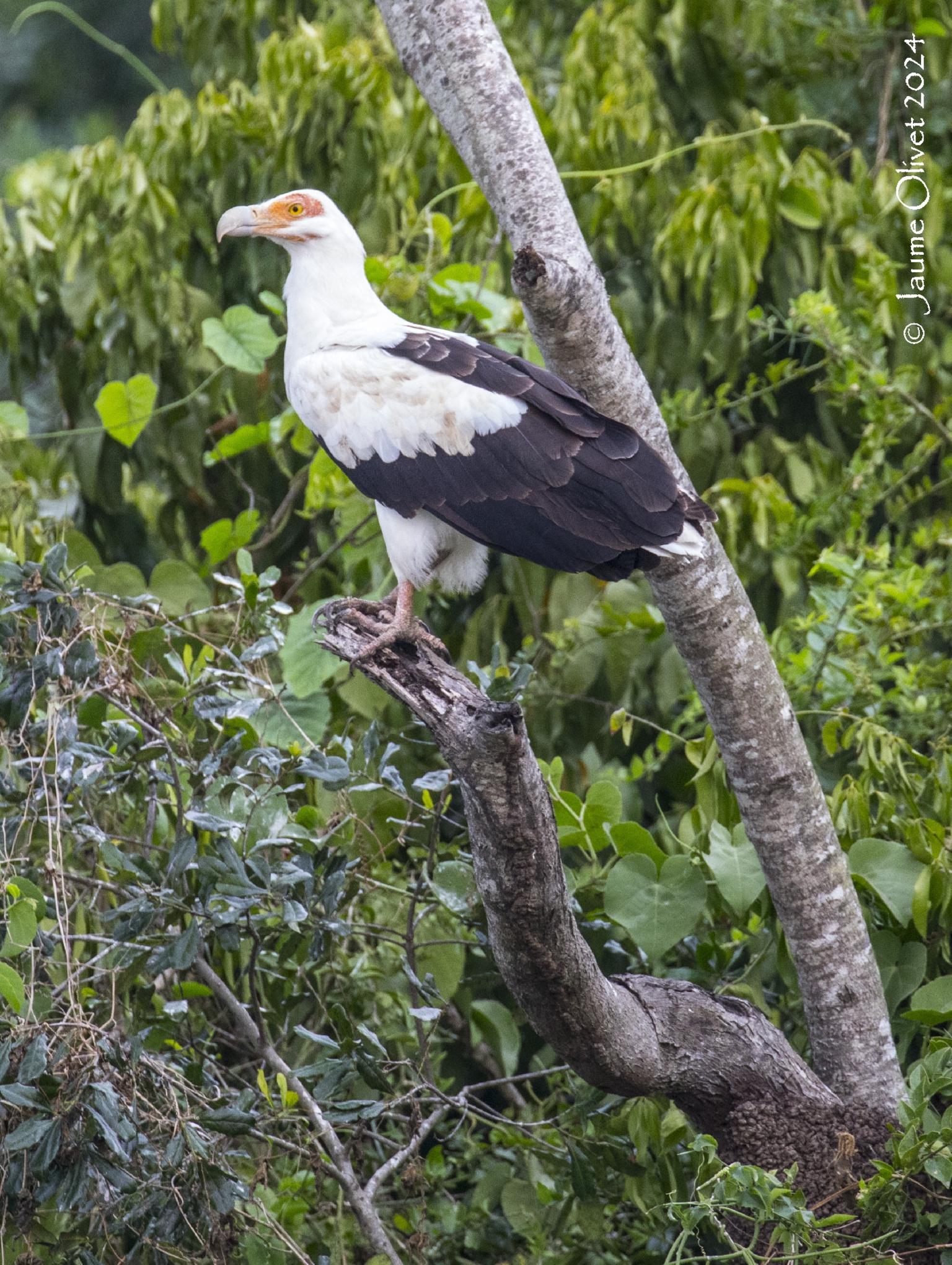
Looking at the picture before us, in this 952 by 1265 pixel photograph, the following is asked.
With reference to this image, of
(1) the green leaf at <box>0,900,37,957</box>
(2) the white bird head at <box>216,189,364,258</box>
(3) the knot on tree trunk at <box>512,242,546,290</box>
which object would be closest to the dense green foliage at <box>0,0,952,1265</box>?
(1) the green leaf at <box>0,900,37,957</box>

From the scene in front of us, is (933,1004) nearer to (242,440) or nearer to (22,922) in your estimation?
(22,922)

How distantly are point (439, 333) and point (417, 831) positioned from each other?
1.36 metres

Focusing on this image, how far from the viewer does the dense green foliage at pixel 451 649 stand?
2.87 meters

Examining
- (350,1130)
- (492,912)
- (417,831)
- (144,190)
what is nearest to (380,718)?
(417,831)

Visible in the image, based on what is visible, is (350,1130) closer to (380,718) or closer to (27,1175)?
(27,1175)

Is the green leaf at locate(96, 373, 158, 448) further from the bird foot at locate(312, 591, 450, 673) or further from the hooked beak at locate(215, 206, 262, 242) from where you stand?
the bird foot at locate(312, 591, 450, 673)

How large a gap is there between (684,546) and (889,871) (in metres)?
0.99

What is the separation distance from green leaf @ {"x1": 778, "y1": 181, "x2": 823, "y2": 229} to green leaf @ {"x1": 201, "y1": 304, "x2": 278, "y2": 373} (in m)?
1.83

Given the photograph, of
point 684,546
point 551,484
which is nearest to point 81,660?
point 551,484

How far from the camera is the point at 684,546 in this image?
2824 mm

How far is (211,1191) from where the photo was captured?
108 inches

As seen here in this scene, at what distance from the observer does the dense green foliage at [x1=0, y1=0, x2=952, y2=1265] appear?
2871 mm

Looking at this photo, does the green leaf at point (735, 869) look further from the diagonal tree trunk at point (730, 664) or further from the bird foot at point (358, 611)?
the bird foot at point (358, 611)

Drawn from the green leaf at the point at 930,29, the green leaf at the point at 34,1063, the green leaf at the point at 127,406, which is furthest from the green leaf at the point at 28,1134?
the green leaf at the point at 930,29
